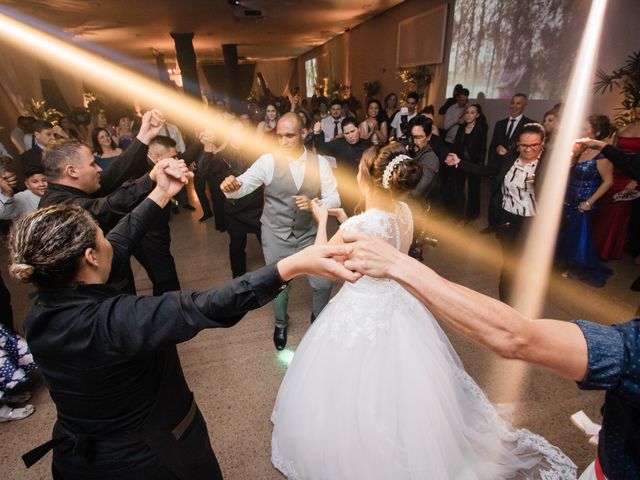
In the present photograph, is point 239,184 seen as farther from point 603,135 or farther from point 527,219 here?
point 603,135

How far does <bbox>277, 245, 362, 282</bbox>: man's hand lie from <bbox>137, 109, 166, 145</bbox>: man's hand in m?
1.78

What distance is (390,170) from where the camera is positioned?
1870 millimetres

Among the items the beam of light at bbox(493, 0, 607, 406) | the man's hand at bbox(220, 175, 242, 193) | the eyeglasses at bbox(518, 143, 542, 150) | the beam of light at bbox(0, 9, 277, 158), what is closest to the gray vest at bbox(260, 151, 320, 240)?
the man's hand at bbox(220, 175, 242, 193)

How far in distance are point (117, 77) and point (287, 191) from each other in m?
22.6

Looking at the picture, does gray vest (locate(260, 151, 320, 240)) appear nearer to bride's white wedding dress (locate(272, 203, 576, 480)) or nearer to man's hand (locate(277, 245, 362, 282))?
bride's white wedding dress (locate(272, 203, 576, 480))

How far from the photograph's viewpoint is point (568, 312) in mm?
3123

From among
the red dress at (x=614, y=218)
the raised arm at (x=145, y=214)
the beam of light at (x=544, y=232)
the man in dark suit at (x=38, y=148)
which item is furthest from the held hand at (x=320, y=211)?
the man in dark suit at (x=38, y=148)

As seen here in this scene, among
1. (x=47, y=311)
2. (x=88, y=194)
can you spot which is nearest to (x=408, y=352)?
(x=47, y=311)

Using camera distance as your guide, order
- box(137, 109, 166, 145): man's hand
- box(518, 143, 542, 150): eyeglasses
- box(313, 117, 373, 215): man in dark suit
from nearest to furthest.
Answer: box(137, 109, 166, 145): man's hand
box(518, 143, 542, 150): eyeglasses
box(313, 117, 373, 215): man in dark suit

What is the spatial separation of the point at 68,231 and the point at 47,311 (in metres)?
0.23

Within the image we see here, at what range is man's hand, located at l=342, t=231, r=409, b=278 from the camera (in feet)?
3.22

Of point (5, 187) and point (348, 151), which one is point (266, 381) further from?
point (348, 151)

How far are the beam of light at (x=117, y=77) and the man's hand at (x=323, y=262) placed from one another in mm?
2223

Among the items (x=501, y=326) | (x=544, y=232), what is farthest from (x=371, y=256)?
(x=544, y=232)
